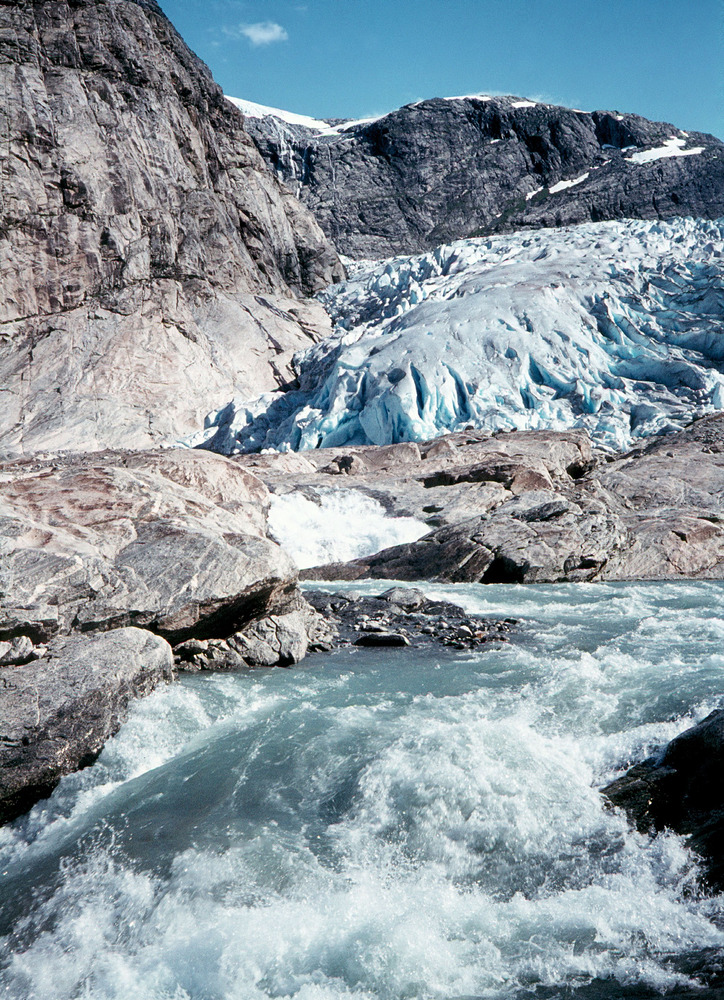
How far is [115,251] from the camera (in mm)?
32500

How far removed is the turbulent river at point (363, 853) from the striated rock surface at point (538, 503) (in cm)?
533

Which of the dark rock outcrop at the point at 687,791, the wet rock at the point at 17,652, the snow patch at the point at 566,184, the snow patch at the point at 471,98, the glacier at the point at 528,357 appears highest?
the snow patch at the point at 471,98

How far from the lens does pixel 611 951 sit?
304 centimetres

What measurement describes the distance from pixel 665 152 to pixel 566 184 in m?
6.68

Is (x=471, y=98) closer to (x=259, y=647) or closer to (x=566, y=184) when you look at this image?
(x=566, y=184)

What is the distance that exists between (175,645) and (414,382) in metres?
17.5

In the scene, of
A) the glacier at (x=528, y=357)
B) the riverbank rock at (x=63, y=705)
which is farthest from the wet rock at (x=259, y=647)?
the glacier at (x=528, y=357)

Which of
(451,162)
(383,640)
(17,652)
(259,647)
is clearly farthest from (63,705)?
(451,162)

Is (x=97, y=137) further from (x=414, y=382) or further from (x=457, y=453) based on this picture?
(x=457, y=453)

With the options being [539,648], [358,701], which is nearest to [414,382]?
[539,648]

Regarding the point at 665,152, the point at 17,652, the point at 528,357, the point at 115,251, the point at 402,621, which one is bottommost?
the point at 402,621

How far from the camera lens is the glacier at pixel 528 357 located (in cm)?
2314

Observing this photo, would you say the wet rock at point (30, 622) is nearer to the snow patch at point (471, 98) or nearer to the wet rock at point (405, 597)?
the wet rock at point (405, 597)

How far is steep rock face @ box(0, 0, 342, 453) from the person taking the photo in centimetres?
2970
